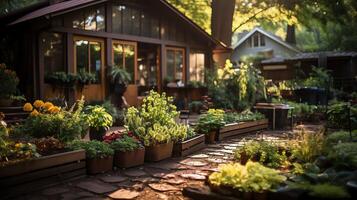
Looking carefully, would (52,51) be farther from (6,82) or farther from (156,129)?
(156,129)

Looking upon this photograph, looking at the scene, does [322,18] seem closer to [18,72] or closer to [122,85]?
[122,85]

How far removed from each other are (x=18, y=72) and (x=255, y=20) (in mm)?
13979

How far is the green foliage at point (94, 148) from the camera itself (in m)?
5.27

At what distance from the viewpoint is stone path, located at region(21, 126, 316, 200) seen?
438cm

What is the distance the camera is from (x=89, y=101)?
11.2m

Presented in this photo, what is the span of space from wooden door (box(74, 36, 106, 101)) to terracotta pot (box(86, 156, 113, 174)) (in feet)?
19.9

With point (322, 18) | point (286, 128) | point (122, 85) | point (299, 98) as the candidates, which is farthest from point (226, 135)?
point (322, 18)

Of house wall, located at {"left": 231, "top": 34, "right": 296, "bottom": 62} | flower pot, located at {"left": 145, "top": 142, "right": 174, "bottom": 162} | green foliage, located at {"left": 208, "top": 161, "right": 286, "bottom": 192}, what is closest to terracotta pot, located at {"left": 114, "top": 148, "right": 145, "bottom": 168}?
flower pot, located at {"left": 145, "top": 142, "right": 174, "bottom": 162}

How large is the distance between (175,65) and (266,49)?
69.0 ft

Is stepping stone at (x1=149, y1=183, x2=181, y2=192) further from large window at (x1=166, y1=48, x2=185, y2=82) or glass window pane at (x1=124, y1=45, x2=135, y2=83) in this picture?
large window at (x1=166, y1=48, x2=185, y2=82)

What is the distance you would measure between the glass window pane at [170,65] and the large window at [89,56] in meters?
3.13

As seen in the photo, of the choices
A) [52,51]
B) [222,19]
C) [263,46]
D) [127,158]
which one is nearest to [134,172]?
[127,158]

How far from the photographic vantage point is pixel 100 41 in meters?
11.8

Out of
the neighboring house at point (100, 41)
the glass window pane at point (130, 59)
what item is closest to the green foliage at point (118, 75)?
A: the neighboring house at point (100, 41)
